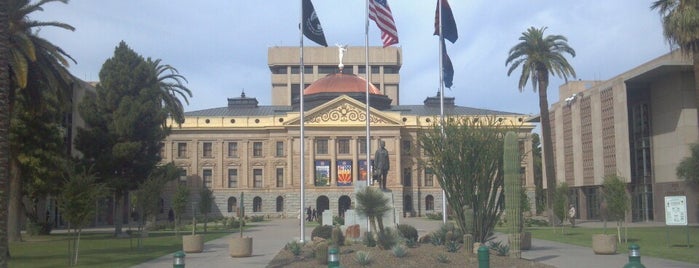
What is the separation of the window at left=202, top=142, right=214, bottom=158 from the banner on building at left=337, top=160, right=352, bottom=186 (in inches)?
638

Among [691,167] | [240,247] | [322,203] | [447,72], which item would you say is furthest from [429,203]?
[240,247]

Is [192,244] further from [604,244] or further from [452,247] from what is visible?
[604,244]

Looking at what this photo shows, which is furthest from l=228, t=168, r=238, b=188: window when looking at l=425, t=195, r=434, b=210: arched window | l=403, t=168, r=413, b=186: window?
l=425, t=195, r=434, b=210: arched window

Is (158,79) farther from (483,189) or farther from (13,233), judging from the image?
(483,189)

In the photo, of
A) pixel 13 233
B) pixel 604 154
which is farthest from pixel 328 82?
pixel 13 233

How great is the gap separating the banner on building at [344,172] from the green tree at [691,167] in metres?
47.2

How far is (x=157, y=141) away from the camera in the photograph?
52.2 meters

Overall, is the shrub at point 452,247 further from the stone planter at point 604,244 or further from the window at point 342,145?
the window at point 342,145

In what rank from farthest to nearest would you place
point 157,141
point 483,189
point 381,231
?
point 157,141
point 483,189
point 381,231

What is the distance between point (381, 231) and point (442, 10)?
41.3 ft

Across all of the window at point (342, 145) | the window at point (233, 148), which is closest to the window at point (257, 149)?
the window at point (233, 148)

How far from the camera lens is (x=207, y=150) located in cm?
9500

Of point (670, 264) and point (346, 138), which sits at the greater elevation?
point (346, 138)

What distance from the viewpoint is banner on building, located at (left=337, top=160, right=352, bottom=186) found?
91.0m
